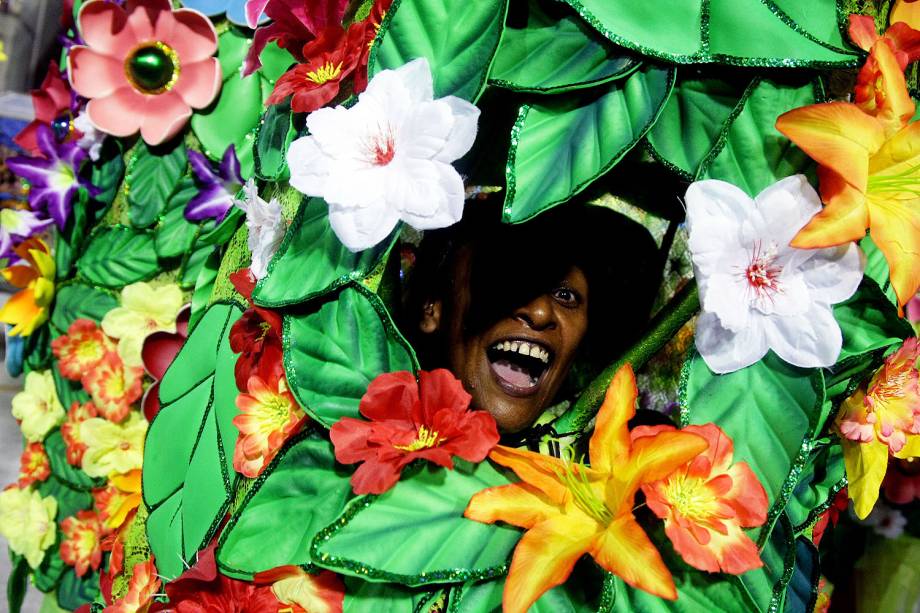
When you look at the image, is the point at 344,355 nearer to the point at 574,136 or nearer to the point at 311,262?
the point at 311,262

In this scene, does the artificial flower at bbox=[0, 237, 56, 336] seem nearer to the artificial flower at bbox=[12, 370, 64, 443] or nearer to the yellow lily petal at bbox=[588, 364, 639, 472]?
the artificial flower at bbox=[12, 370, 64, 443]

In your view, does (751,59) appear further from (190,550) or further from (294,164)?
(190,550)

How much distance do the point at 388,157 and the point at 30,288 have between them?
78cm

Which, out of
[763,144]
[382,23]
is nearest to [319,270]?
[382,23]

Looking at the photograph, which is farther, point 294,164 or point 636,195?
point 636,195

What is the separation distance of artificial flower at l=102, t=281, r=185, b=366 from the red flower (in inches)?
21.3

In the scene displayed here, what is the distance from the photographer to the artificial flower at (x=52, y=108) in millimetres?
1227

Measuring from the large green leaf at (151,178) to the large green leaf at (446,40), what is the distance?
53 centimetres

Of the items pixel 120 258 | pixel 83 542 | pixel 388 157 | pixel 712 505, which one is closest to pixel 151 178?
pixel 120 258

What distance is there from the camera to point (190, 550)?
78 cm

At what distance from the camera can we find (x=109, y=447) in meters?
1.10

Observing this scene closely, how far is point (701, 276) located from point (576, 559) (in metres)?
0.20

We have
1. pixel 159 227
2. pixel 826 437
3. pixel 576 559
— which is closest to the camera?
pixel 576 559

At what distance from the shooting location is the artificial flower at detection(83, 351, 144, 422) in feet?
3.63
